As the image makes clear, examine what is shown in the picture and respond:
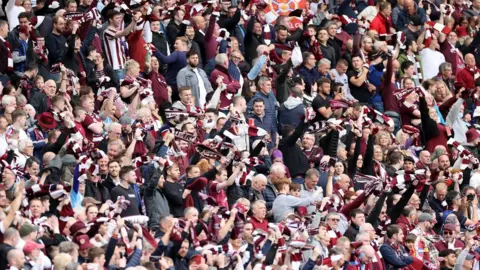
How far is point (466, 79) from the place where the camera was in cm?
2738

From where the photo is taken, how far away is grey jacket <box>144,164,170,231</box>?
763 inches

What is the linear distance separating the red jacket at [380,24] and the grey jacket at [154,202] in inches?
337

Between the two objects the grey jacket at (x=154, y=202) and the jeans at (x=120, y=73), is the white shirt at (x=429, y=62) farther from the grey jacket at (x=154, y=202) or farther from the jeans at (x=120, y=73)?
the grey jacket at (x=154, y=202)

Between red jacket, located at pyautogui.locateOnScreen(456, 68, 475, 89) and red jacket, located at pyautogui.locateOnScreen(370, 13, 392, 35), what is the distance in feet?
4.05

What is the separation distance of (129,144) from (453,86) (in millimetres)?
7789

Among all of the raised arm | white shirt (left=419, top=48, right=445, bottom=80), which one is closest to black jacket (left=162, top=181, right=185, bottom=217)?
the raised arm

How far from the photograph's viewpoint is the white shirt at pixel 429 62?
27250 millimetres

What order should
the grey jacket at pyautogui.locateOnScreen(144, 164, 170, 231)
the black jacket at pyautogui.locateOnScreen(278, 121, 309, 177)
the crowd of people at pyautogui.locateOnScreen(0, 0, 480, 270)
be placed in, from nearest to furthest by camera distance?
the crowd of people at pyautogui.locateOnScreen(0, 0, 480, 270) → the grey jacket at pyautogui.locateOnScreen(144, 164, 170, 231) → the black jacket at pyautogui.locateOnScreen(278, 121, 309, 177)

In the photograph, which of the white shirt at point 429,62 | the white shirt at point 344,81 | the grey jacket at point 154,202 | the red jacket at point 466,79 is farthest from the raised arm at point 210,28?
the grey jacket at point 154,202

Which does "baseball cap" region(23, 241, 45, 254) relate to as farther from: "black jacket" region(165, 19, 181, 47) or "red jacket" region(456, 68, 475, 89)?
"red jacket" region(456, 68, 475, 89)

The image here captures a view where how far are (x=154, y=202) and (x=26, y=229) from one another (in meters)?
2.91

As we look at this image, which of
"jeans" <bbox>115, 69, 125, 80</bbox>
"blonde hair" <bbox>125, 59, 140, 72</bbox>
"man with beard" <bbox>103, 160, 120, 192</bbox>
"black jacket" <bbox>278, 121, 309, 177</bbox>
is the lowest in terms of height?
"black jacket" <bbox>278, 121, 309, 177</bbox>

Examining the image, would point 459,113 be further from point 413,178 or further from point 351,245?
point 351,245

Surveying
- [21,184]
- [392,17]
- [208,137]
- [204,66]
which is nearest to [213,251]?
[21,184]
